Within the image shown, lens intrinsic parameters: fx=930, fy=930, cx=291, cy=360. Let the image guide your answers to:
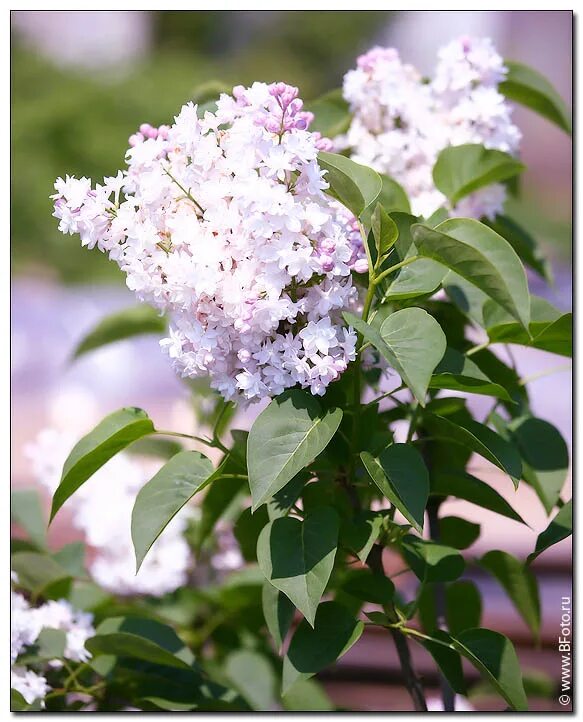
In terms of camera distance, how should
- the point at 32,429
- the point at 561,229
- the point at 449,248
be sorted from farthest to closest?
the point at 561,229
the point at 32,429
the point at 449,248

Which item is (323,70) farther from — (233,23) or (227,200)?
(227,200)

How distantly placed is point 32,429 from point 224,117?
1616mm

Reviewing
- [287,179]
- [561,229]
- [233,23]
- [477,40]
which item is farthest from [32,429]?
[233,23]

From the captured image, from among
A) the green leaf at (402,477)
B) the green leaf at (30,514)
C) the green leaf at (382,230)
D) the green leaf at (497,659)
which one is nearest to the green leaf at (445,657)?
the green leaf at (497,659)

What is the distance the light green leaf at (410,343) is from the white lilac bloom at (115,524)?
1.50ft

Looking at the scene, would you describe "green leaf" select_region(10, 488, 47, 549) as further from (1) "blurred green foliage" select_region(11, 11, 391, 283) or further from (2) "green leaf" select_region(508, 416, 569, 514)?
(1) "blurred green foliage" select_region(11, 11, 391, 283)

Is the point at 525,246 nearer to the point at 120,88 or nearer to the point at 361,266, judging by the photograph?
the point at 361,266

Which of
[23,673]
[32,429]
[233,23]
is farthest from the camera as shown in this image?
[233,23]

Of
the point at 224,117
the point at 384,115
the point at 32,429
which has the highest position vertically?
the point at 32,429

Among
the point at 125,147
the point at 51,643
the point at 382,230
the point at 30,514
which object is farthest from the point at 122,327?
the point at 125,147

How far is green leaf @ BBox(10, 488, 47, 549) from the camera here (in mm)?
775

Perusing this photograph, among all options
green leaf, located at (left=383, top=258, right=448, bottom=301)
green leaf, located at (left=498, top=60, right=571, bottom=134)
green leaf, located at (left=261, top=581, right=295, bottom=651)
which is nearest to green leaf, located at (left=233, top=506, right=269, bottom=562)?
green leaf, located at (left=261, top=581, right=295, bottom=651)

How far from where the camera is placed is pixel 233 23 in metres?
5.73

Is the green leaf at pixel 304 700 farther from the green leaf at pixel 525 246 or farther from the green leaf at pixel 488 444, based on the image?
the green leaf at pixel 525 246
